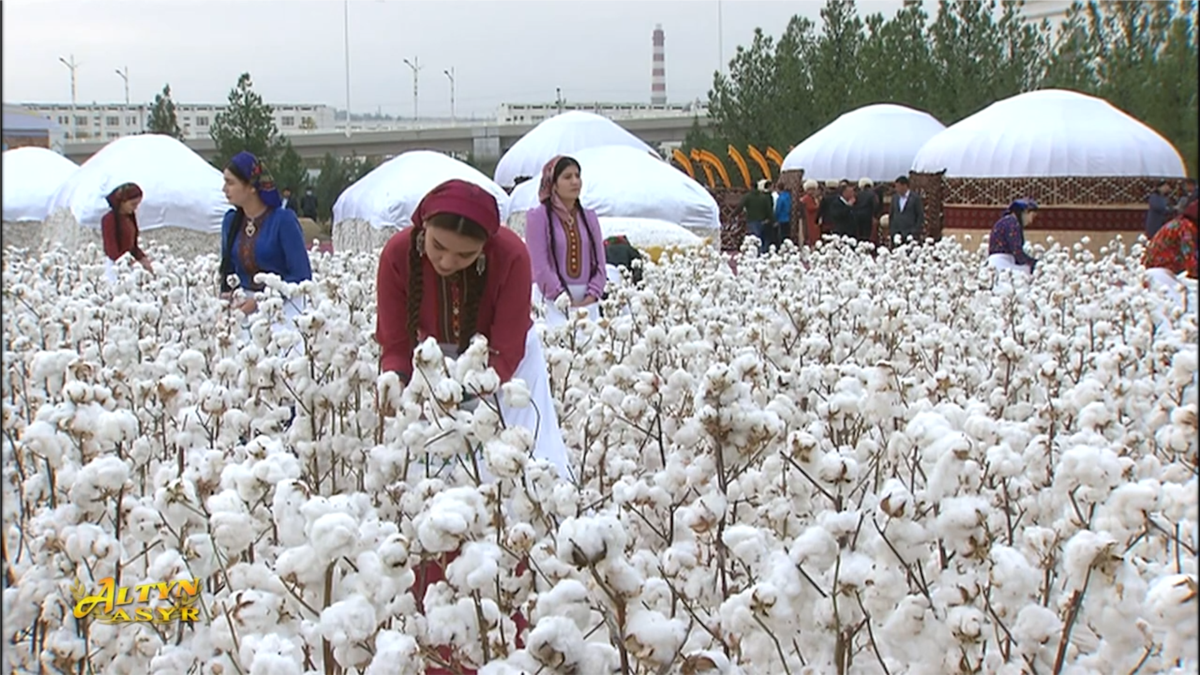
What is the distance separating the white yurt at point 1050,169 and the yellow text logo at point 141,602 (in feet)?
48.3

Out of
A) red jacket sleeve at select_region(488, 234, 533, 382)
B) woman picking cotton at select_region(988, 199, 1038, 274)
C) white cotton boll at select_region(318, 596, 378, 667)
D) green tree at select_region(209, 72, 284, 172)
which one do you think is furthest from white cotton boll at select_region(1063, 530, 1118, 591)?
green tree at select_region(209, 72, 284, 172)

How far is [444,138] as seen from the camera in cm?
5409

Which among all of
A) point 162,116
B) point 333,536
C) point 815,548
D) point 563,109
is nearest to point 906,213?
point 815,548

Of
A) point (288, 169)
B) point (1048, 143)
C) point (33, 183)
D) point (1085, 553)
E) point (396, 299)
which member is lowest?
point (1085, 553)

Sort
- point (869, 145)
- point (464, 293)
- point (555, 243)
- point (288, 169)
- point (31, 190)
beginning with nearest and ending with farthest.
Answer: point (464, 293)
point (555, 243)
point (31, 190)
point (869, 145)
point (288, 169)

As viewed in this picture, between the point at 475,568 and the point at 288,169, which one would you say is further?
the point at 288,169

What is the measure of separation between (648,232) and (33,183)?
8.60 meters

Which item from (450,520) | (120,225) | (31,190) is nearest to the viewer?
(450,520)

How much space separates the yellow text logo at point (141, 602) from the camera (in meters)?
2.00

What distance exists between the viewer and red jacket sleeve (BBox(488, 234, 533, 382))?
271 centimetres

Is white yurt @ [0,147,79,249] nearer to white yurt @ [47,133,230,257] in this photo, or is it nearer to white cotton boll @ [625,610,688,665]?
white yurt @ [47,133,230,257]

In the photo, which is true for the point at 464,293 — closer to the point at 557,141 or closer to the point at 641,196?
the point at 641,196

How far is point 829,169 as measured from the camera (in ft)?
76.6

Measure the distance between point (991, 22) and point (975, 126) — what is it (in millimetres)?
9277
